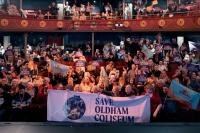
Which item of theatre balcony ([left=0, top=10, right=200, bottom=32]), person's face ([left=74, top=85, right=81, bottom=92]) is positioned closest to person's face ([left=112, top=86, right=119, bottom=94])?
person's face ([left=74, top=85, right=81, bottom=92])

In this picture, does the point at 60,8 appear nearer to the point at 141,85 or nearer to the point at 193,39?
the point at 193,39

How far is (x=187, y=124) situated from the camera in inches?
393

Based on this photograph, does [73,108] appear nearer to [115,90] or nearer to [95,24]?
[115,90]

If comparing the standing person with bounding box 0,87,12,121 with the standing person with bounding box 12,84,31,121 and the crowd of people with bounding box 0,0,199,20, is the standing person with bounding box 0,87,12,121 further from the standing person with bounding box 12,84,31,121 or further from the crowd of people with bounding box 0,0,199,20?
the crowd of people with bounding box 0,0,199,20

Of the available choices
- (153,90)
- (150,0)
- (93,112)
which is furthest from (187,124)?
(150,0)

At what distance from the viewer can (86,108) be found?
10.4 metres

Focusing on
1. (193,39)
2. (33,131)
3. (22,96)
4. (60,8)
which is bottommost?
(33,131)

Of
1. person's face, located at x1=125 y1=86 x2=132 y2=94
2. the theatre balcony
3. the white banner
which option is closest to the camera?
the white banner

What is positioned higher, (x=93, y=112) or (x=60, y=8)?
(x=60, y=8)

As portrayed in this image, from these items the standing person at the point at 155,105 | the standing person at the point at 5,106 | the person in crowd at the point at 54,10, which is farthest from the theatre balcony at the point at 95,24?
the standing person at the point at 5,106

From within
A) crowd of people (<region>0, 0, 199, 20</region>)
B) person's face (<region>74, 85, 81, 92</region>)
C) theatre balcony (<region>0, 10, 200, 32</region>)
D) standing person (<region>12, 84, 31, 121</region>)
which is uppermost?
crowd of people (<region>0, 0, 199, 20</region>)

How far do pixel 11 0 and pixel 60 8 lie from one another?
5043mm

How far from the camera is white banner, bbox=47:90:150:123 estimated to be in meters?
10.4

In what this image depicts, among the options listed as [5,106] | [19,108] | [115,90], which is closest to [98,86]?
[115,90]
